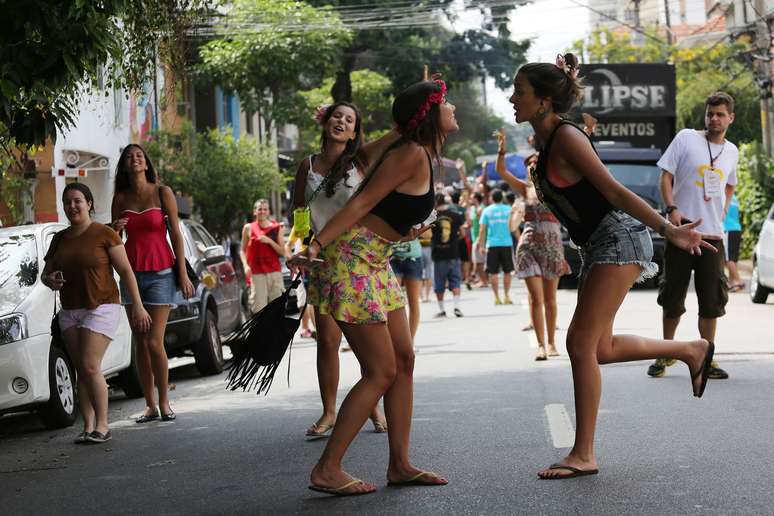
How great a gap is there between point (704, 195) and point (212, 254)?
18.8 feet

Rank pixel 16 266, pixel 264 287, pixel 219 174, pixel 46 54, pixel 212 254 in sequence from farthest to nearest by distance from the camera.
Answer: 1. pixel 219 174
2. pixel 264 287
3. pixel 212 254
4. pixel 16 266
5. pixel 46 54

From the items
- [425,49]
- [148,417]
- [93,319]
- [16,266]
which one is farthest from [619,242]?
[425,49]

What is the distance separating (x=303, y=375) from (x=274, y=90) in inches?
923

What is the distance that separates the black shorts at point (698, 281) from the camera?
31.1 ft

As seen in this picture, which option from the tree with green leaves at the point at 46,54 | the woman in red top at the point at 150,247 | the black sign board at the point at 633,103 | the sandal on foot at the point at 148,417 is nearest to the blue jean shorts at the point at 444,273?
the black sign board at the point at 633,103

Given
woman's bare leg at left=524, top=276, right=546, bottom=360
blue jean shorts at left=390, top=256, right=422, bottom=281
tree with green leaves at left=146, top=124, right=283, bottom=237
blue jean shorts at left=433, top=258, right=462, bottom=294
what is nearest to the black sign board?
tree with green leaves at left=146, top=124, right=283, bottom=237

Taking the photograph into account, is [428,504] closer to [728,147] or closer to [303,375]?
[728,147]

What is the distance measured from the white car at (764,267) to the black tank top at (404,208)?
12000 mm

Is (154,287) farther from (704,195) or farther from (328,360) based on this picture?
(704,195)

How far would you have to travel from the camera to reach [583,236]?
6.24m

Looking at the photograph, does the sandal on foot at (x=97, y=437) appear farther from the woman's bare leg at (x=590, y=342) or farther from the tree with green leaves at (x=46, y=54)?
the woman's bare leg at (x=590, y=342)

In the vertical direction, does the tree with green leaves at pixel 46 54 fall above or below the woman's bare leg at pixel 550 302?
above

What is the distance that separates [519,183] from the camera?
445 inches

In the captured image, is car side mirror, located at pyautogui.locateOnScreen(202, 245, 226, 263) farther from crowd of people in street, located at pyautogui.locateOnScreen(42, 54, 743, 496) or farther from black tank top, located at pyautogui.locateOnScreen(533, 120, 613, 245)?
black tank top, located at pyautogui.locateOnScreen(533, 120, 613, 245)
